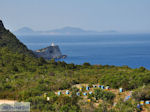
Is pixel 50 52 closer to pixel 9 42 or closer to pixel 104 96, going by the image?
pixel 9 42

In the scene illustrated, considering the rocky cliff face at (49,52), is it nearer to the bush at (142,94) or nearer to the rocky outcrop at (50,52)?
the rocky outcrop at (50,52)

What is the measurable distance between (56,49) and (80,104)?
253 feet

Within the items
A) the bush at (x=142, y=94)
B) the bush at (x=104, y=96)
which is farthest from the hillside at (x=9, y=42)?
the bush at (x=142, y=94)

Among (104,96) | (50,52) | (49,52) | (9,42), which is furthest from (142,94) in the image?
(50,52)

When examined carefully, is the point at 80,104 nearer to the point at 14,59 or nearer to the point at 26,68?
the point at 26,68

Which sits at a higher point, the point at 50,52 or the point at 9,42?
the point at 9,42

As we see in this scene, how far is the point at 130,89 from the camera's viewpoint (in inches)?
493

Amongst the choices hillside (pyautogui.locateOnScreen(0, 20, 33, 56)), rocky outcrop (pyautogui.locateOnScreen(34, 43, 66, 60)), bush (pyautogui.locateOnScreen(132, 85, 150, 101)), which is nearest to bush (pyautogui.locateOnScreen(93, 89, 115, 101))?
bush (pyautogui.locateOnScreen(132, 85, 150, 101))

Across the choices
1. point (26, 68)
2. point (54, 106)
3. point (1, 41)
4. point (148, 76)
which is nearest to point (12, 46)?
point (1, 41)

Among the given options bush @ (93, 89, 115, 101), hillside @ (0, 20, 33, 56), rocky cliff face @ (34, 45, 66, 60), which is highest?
hillside @ (0, 20, 33, 56)

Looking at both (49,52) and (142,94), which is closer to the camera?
(142,94)

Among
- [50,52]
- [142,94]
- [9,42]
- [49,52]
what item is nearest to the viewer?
[142,94]

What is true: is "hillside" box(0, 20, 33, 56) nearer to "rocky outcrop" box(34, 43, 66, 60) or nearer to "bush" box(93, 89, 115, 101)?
"bush" box(93, 89, 115, 101)

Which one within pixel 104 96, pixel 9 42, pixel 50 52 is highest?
pixel 9 42
